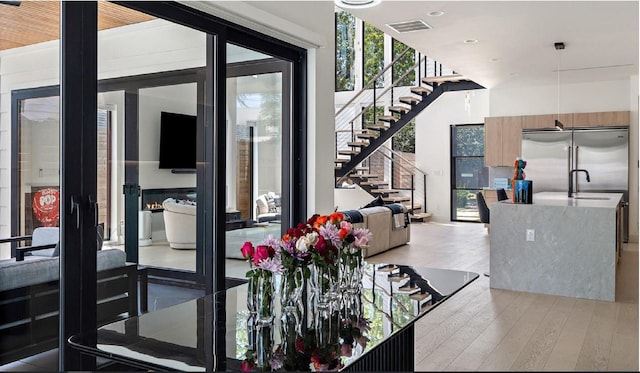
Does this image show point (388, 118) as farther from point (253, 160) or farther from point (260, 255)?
point (260, 255)

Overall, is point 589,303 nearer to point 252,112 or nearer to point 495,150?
point 252,112

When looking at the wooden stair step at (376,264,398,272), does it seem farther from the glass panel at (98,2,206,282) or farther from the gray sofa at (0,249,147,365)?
the gray sofa at (0,249,147,365)

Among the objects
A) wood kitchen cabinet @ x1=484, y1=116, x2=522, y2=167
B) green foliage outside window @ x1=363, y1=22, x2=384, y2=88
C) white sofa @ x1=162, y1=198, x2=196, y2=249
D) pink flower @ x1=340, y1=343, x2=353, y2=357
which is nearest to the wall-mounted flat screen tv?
white sofa @ x1=162, y1=198, x2=196, y2=249

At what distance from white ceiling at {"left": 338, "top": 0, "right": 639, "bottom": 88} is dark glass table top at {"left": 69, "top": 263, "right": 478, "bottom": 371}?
338 centimetres

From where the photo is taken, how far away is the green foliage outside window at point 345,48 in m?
12.2

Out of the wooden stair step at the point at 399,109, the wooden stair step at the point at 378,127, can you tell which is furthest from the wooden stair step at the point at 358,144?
the wooden stair step at the point at 399,109

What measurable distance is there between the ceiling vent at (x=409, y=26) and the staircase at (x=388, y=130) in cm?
394

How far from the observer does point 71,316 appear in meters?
2.73

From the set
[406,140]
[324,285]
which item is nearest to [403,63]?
[406,140]

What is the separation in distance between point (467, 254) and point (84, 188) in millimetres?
6095

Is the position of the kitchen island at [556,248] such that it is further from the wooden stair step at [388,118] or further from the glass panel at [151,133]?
the wooden stair step at [388,118]

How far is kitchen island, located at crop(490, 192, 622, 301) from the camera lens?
5078mm

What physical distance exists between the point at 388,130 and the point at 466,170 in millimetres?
2989

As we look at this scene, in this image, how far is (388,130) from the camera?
32.7 ft
